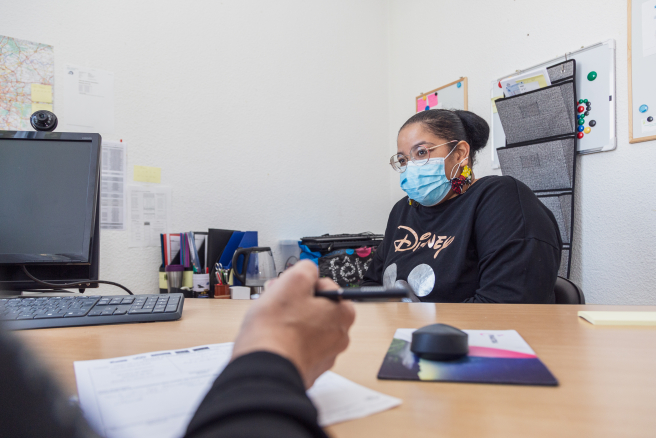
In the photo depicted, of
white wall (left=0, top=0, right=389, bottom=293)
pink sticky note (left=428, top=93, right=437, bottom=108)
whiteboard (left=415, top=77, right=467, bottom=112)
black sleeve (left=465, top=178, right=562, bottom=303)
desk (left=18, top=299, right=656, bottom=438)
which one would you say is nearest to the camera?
desk (left=18, top=299, right=656, bottom=438)

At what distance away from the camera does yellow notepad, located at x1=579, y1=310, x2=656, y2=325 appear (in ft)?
2.26

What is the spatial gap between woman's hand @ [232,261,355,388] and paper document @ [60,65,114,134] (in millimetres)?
1682

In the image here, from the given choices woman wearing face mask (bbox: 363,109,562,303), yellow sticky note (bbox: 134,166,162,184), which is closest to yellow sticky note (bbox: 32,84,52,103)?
yellow sticky note (bbox: 134,166,162,184)

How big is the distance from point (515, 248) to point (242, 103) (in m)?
1.54

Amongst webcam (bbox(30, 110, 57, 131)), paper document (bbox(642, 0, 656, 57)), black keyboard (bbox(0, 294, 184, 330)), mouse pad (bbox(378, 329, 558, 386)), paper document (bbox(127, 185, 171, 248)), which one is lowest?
black keyboard (bbox(0, 294, 184, 330))

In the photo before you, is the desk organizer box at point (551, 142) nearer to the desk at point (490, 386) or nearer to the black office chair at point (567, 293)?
the black office chair at point (567, 293)

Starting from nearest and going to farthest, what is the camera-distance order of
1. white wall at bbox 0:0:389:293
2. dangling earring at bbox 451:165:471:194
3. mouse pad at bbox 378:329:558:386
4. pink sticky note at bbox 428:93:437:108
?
mouse pad at bbox 378:329:558:386, dangling earring at bbox 451:165:471:194, white wall at bbox 0:0:389:293, pink sticky note at bbox 428:93:437:108

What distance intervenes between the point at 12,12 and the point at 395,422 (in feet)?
6.71

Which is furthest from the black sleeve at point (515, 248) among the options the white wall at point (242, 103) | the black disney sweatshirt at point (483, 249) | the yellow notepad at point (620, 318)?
the white wall at point (242, 103)

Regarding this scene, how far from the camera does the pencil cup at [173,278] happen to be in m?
1.75

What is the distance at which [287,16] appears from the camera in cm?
234

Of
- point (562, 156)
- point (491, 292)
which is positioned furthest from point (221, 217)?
point (562, 156)

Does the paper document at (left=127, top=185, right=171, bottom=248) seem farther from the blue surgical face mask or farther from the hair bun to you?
the hair bun

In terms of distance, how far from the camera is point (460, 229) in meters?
1.31
